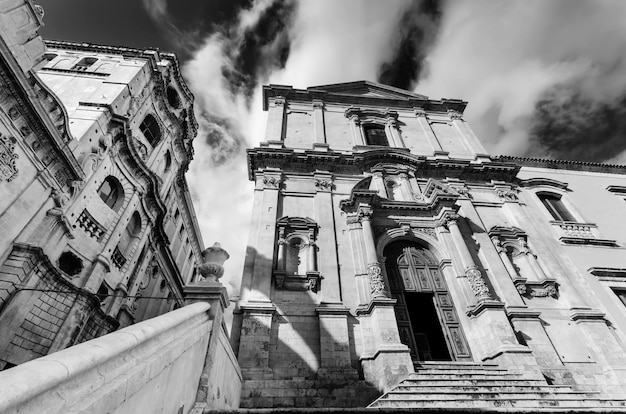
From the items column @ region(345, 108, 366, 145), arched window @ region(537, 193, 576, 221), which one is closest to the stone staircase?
arched window @ region(537, 193, 576, 221)

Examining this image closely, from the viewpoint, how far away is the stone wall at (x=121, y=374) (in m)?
1.70

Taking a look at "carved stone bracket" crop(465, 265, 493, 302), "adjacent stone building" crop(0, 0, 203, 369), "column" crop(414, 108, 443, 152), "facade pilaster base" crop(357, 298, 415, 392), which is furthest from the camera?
"column" crop(414, 108, 443, 152)

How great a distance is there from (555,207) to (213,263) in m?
16.5

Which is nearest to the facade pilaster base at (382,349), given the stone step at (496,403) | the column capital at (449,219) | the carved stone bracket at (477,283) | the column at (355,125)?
the stone step at (496,403)

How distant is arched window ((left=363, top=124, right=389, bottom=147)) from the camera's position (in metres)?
17.4

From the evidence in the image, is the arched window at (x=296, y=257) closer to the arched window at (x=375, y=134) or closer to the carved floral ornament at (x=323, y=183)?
the carved floral ornament at (x=323, y=183)

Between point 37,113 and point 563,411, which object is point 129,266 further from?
point 563,411

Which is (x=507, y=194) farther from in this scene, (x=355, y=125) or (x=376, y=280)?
(x=376, y=280)

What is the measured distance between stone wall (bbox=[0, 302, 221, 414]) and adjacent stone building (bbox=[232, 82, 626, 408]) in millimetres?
4483

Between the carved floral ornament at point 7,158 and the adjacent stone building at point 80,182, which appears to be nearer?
the carved floral ornament at point 7,158

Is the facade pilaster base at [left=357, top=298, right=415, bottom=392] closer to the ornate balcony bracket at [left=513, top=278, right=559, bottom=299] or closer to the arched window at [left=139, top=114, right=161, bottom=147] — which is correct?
the ornate balcony bracket at [left=513, top=278, right=559, bottom=299]

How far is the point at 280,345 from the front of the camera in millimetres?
9141

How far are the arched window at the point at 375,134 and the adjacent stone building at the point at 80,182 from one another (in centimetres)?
1260

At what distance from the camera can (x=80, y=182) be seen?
43.1ft
